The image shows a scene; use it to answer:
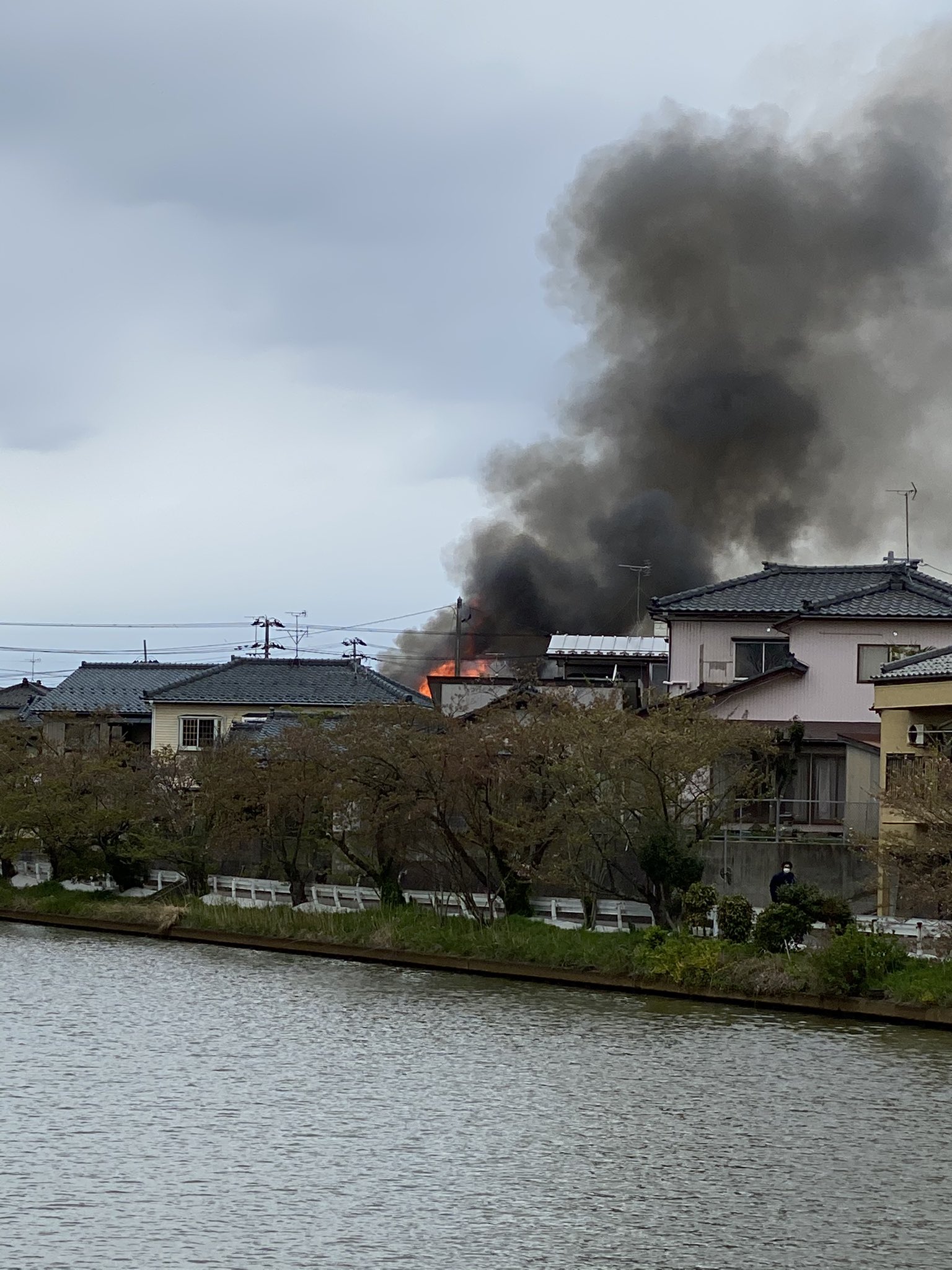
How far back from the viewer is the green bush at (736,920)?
30891 millimetres

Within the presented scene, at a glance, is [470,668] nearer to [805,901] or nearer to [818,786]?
[818,786]

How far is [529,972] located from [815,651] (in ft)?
54.4

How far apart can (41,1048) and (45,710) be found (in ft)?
143

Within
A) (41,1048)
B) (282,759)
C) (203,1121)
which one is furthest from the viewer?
(282,759)

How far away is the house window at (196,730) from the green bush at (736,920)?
34.0 m

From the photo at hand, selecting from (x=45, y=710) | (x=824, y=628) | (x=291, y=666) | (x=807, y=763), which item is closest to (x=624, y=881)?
(x=807, y=763)

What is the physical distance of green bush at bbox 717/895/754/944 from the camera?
30.9 m

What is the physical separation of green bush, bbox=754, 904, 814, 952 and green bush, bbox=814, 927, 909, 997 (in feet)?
5.81

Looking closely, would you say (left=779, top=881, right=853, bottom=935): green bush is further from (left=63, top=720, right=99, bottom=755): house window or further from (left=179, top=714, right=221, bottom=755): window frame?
(left=179, top=714, right=221, bottom=755): window frame

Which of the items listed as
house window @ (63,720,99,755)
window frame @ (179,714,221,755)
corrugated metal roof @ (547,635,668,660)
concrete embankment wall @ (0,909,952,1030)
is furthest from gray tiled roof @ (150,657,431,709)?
concrete embankment wall @ (0,909,952,1030)

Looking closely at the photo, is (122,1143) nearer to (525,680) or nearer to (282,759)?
(282,759)

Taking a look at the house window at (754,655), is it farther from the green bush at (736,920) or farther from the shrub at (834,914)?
the shrub at (834,914)

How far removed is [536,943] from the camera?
3288 cm

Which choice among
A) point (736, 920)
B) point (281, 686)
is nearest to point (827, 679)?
point (736, 920)
